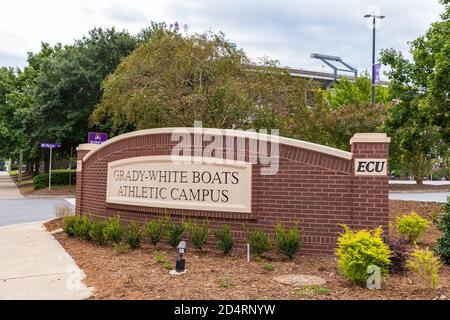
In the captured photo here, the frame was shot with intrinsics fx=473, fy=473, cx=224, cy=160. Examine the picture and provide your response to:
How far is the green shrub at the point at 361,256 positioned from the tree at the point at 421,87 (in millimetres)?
9647

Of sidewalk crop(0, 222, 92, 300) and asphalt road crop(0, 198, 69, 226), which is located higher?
sidewalk crop(0, 222, 92, 300)

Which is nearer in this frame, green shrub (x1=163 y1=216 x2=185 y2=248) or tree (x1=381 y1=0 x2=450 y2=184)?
green shrub (x1=163 y1=216 x2=185 y2=248)

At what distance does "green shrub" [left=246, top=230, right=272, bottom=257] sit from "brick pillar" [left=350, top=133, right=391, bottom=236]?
1.40 meters

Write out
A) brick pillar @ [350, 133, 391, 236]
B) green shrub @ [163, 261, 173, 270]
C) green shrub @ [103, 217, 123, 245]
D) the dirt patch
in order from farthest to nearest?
the dirt patch < green shrub @ [103, 217, 123, 245] < brick pillar @ [350, 133, 391, 236] < green shrub @ [163, 261, 173, 270]

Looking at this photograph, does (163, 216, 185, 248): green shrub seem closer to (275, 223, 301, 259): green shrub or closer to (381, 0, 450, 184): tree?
(275, 223, 301, 259): green shrub

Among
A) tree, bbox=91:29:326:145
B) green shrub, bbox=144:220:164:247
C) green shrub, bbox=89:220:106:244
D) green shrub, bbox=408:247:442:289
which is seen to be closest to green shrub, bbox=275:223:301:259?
green shrub, bbox=408:247:442:289

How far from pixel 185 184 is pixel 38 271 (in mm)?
2784

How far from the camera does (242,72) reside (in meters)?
15.8

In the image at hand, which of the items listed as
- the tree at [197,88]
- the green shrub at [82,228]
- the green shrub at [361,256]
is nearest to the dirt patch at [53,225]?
the green shrub at [82,228]

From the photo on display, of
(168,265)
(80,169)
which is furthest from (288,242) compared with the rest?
(80,169)

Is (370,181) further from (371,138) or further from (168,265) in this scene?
(168,265)

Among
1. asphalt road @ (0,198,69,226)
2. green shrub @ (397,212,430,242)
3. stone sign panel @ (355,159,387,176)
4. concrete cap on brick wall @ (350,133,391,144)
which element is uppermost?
concrete cap on brick wall @ (350,133,391,144)

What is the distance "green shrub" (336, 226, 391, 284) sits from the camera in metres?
5.41

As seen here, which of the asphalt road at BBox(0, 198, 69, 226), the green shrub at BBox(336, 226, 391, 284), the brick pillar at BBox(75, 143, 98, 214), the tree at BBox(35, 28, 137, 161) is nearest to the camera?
the green shrub at BBox(336, 226, 391, 284)
